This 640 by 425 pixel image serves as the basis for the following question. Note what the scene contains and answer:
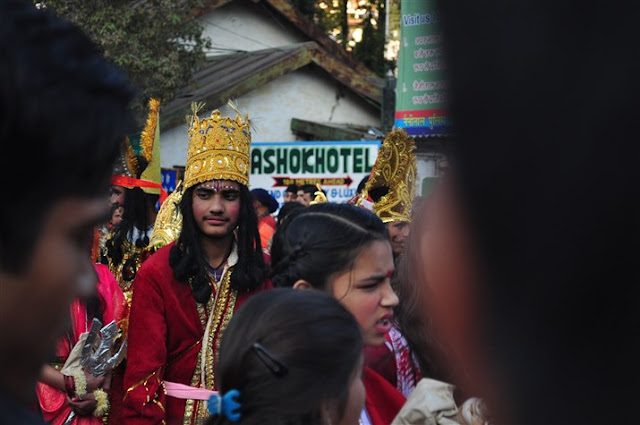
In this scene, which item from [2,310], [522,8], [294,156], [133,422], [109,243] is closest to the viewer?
[522,8]

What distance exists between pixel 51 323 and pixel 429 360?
2.76 m

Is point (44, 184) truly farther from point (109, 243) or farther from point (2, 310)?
point (109, 243)

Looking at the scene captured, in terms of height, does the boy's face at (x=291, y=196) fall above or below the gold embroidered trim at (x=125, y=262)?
above

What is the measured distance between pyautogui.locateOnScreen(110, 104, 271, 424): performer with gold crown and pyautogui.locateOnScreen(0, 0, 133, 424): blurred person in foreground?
11.0ft

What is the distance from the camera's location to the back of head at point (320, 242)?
3.18 metres

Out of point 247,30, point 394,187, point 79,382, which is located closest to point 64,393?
point 79,382

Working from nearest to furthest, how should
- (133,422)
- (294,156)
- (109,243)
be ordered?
(133,422), (109,243), (294,156)

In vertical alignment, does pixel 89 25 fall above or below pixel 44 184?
above

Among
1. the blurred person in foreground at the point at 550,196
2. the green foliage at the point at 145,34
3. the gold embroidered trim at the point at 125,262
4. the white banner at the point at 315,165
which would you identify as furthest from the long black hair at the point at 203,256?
the green foliage at the point at 145,34

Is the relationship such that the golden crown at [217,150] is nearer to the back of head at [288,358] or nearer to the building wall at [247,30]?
the back of head at [288,358]

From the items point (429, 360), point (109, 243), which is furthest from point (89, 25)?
point (429, 360)

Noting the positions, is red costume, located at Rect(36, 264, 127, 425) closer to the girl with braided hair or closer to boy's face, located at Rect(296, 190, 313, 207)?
the girl with braided hair

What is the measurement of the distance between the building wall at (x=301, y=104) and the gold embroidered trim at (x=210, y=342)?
15416 mm

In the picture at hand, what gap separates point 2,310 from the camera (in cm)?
91
